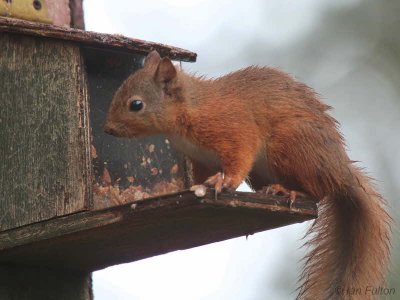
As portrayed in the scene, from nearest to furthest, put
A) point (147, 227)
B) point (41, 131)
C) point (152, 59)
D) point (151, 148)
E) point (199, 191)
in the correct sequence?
point (199, 191) → point (147, 227) → point (41, 131) → point (152, 59) → point (151, 148)

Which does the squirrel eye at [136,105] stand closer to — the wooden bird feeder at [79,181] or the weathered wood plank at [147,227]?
the wooden bird feeder at [79,181]

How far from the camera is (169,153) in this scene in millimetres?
5438

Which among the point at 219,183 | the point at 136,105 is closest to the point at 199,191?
the point at 219,183

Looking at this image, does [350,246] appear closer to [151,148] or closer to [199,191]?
[151,148]

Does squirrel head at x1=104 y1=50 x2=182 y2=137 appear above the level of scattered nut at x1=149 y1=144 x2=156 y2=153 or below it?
above

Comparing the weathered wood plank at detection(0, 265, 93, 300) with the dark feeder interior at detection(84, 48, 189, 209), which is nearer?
the dark feeder interior at detection(84, 48, 189, 209)

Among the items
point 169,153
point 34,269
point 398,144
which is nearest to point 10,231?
point 34,269

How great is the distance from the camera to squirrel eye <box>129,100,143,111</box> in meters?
5.19

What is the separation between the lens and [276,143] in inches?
204

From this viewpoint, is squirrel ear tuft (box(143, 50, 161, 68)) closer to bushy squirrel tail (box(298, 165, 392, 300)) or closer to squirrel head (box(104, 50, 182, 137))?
squirrel head (box(104, 50, 182, 137))

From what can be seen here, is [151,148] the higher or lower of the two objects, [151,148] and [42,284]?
the higher

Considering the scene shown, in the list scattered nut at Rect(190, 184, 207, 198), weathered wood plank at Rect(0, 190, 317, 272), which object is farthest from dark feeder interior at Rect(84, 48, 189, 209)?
scattered nut at Rect(190, 184, 207, 198)

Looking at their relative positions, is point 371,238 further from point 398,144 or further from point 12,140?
point 398,144

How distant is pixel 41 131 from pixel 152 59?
2.17 ft
